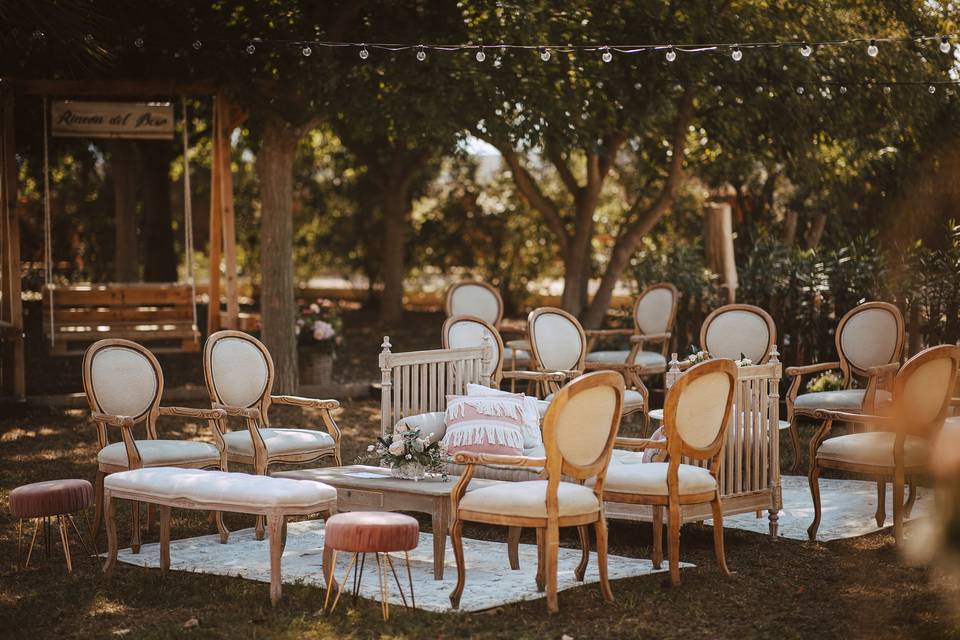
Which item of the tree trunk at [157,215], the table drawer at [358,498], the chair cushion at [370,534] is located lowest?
the table drawer at [358,498]

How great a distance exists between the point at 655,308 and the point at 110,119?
16.3 ft

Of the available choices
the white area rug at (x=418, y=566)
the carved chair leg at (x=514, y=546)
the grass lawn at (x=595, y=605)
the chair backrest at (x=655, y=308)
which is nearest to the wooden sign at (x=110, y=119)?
the chair backrest at (x=655, y=308)

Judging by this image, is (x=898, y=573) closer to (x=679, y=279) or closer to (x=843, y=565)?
(x=843, y=565)

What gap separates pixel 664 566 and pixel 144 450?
2678mm

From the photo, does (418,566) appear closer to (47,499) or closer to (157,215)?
(47,499)

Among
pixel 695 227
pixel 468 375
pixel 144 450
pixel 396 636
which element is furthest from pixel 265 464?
pixel 695 227

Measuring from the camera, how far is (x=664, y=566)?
5621mm

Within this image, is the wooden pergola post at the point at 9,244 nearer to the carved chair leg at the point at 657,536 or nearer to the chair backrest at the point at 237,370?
the chair backrest at the point at 237,370

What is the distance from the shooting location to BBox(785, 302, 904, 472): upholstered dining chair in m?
7.80

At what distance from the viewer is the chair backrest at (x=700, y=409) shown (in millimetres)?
5113

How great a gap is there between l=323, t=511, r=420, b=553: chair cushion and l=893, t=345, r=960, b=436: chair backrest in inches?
98.4

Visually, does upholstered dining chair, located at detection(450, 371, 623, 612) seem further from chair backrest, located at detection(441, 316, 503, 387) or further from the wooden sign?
the wooden sign

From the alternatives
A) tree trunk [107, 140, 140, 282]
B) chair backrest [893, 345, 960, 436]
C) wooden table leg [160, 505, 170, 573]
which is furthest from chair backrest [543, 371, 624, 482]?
tree trunk [107, 140, 140, 282]

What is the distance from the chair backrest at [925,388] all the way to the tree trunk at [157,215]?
41.0 ft
